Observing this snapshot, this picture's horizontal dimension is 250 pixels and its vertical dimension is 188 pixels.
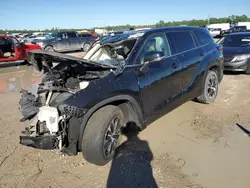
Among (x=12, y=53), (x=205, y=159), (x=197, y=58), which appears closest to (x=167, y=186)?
(x=205, y=159)

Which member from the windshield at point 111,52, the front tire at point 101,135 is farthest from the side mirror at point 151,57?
the front tire at point 101,135

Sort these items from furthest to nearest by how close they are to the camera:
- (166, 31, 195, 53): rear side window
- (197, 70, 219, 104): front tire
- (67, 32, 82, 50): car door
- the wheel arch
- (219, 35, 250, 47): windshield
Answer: (67, 32, 82, 50): car door → (219, 35, 250, 47): windshield → (197, 70, 219, 104): front tire → (166, 31, 195, 53): rear side window → the wheel arch

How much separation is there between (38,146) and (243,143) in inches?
122

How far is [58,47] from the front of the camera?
1912 centimetres

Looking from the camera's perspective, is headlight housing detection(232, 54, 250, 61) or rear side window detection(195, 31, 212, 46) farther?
headlight housing detection(232, 54, 250, 61)

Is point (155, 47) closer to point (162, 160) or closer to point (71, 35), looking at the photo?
point (162, 160)

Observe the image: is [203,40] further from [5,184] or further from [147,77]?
[5,184]

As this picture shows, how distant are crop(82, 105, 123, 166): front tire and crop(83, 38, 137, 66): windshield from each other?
35.8 inches

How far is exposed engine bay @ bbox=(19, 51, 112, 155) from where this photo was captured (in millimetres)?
3025

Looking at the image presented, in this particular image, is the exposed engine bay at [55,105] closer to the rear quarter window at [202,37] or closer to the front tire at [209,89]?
the rear quarter window at [202,37]

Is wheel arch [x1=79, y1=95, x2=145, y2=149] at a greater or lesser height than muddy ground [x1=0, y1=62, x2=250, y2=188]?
greater

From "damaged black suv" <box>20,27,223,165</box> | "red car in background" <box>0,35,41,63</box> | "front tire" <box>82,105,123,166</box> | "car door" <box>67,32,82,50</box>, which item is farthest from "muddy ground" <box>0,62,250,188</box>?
"car door" <box>67,32,82,50</box>

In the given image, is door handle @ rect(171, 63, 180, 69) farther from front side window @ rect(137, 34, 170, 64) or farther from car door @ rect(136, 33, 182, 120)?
front side window @ rect(137, 34, 170, 64)

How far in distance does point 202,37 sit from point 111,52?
221 centimetres
